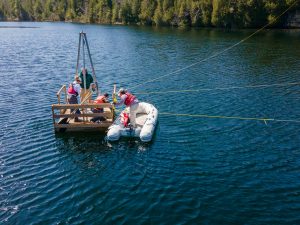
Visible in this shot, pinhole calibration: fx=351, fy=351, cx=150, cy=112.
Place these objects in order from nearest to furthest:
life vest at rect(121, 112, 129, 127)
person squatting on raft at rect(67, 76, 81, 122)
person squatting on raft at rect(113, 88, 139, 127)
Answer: life vest at rect(121, 112, 129, 127) < person squatting on raft at rect(113, 88, 139, 127) < person squatting on raft at rect(67, 76, 81, 122)

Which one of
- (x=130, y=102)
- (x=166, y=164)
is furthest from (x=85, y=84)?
(x=166, y=164)

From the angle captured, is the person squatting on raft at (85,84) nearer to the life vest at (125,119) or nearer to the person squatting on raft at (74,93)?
the person squatting on raft at (74,93)

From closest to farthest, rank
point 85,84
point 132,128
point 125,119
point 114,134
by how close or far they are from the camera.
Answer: point 114,134 → point 132,128 → point 125,119 → point 85,84

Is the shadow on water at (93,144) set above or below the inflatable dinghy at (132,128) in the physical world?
below

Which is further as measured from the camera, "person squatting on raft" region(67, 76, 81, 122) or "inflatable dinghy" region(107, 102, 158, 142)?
"person squatting on raft" region(67, 76, 81, 122)

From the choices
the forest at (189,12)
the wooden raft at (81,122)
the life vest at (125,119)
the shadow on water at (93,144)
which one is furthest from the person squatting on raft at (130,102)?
the forest at (189,12)

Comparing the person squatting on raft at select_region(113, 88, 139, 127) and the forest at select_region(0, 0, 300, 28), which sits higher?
the forest at select_region(0, 0, 300, 28)

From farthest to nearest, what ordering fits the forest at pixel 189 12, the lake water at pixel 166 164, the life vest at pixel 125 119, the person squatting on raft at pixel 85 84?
1. the forest at pixel 189 12
2. the person squatting on raft at pixel 85 84
3. the life vest at pixel 125 119
4. the lake water at pixel 166 164

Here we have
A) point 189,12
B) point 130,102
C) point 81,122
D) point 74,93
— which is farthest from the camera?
point 189,12

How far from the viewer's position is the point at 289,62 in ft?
153

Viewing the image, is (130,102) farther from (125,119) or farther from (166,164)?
(166,164)

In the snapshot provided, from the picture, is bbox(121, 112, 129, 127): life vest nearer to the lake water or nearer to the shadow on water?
the shadow on water

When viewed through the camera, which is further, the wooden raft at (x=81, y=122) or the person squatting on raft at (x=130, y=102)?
the person squatting on raft at (x=130, y=102)

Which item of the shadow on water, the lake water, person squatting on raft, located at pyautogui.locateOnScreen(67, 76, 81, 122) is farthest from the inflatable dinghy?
person squatting on raft, located at pyautogui.locateOnScreen(67, 76, 81, 122)
